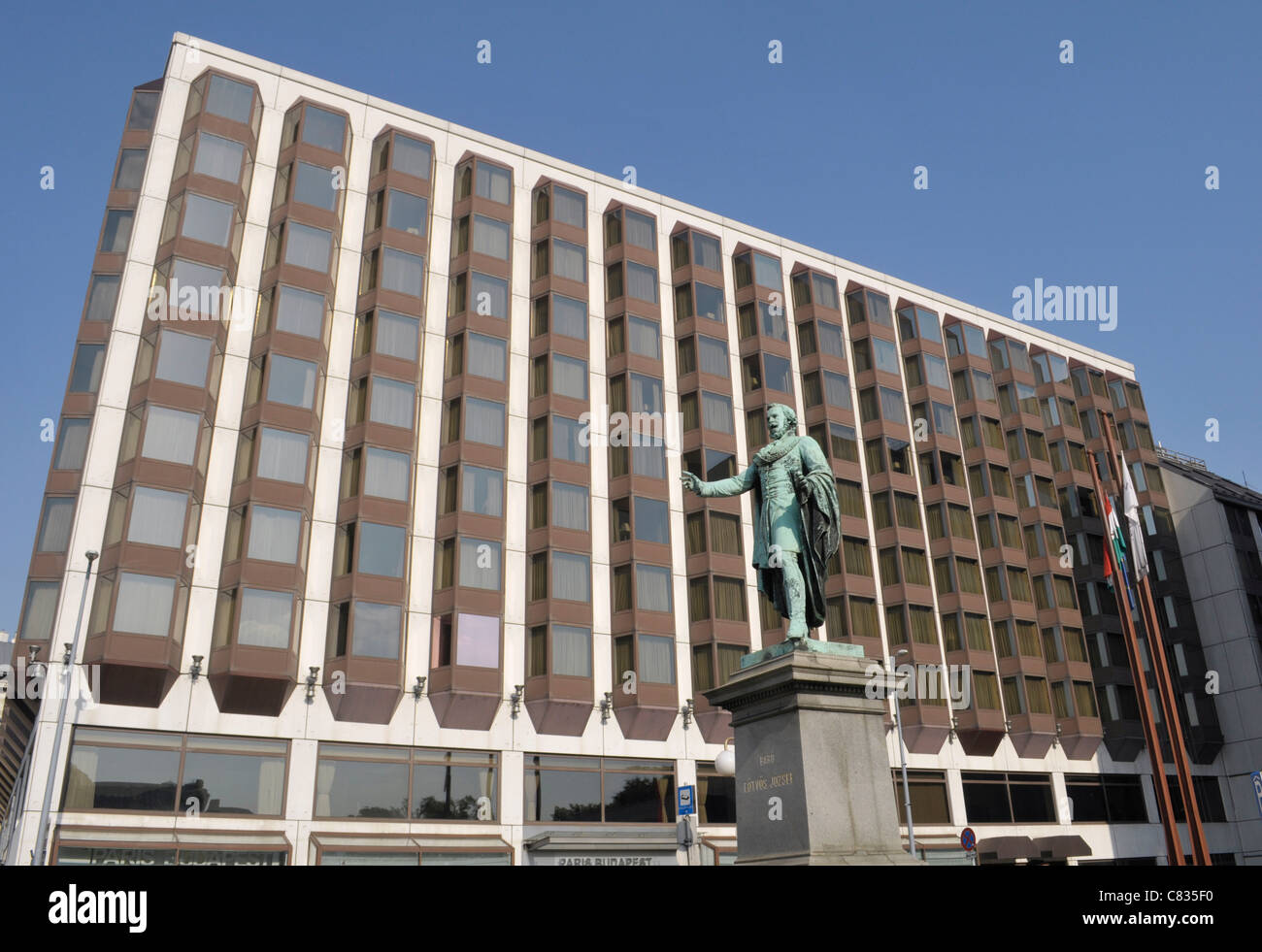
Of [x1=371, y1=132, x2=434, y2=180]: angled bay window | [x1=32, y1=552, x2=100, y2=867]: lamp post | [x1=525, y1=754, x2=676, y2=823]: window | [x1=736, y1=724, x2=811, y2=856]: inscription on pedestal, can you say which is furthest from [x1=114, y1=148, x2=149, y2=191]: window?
[x1=736, y1=724, x2=811, y2=856]: inscription on pedestal


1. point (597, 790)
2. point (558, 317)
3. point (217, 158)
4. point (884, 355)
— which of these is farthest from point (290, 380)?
point (884, 355)

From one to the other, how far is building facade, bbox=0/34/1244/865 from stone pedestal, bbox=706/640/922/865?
28.1 meters

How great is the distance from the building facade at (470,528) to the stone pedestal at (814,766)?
28096 millimetres

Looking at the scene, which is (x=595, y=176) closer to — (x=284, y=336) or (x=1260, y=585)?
(x=284, y=336)

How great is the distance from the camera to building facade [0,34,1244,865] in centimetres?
3588

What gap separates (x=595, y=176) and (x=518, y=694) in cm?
2970

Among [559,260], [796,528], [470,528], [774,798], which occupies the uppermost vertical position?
[559,260]

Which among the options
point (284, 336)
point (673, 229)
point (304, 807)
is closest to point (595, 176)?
point (673, 229)

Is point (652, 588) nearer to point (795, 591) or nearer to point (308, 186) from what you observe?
point (308, 186)

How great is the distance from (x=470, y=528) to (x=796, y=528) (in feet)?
102

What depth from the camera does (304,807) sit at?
36.1 m

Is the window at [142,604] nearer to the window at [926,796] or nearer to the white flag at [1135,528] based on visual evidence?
the white flag at [1135,528]

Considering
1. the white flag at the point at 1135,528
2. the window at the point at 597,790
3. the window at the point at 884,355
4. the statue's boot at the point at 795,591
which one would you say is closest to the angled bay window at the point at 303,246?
the window at the point at 597,790

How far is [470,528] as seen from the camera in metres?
42.6
